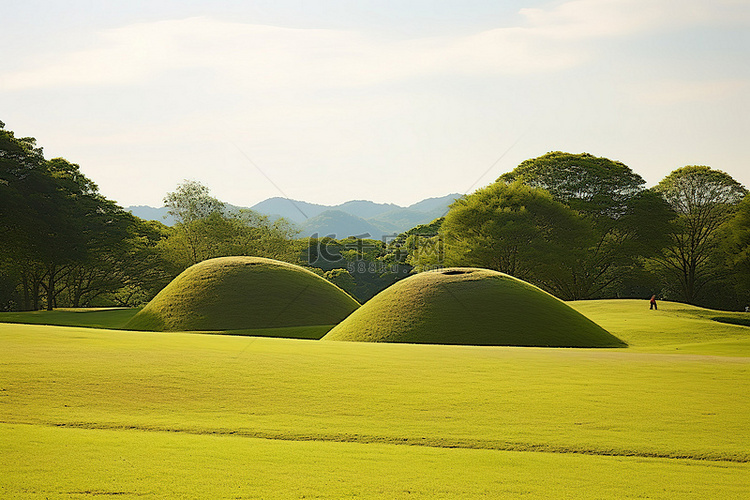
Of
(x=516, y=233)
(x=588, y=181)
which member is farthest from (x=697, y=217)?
(x=516, y=233)

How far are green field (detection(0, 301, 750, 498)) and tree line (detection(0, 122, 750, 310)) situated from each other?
115ft

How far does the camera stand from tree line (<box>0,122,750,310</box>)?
4509 centimetres

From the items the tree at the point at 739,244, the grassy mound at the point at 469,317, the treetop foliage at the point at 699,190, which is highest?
the treetop foliage at the point at 699,190

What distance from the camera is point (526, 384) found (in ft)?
36.4

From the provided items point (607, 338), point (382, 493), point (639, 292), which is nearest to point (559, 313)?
point (607, 338)

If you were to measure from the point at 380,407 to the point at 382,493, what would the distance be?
3.73 meters

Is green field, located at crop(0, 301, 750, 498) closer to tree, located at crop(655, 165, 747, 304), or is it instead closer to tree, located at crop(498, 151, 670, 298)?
tree, located at crop(498, 151, 670, 298)

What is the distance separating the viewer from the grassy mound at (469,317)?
2523 centimetres

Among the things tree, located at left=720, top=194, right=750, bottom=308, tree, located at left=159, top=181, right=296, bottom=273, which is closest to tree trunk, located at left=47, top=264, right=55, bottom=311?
tree, located at left=159, top=181, right=296, bottom=273

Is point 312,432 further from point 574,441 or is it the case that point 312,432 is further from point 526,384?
point 526,384

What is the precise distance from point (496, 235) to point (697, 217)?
28.6m

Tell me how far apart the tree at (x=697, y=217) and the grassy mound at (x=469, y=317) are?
39.7 meters

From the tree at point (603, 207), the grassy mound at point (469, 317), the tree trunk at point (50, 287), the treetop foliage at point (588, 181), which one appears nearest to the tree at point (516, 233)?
the tree at point (603, 207)

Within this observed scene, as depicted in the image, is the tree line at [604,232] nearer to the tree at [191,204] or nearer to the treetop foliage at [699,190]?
the treetop foliage at [699,190]
